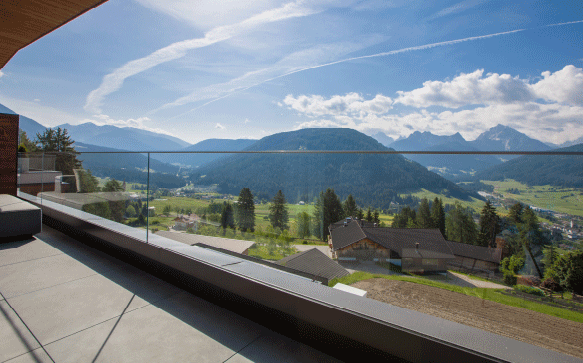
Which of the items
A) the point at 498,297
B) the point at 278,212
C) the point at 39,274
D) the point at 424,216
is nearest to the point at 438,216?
the point at 424,216

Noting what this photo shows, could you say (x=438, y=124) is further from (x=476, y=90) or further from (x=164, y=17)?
(x=164, y=17)

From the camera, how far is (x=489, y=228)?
1308 mm

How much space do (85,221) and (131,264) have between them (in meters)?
1.30

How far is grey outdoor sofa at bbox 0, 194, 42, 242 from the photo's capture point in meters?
3.74

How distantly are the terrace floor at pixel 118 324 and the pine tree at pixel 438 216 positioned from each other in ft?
3.13

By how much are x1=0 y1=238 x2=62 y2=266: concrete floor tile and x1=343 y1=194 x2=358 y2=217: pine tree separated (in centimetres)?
367

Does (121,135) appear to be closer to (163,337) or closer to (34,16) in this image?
(34,16)

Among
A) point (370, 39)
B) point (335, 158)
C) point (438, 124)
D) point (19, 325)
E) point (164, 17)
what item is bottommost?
point (19, 325)

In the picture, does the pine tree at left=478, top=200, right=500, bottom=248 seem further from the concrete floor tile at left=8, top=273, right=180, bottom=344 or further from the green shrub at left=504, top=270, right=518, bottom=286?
the concrete floor tile at left=8, top=273, right=180, bottom=344

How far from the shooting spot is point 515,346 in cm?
117

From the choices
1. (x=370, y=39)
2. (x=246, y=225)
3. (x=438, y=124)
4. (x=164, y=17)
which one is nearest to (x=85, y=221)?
(x=246, y=225)

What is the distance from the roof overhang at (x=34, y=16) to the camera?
9.83ft

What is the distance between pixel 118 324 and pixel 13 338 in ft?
1.91

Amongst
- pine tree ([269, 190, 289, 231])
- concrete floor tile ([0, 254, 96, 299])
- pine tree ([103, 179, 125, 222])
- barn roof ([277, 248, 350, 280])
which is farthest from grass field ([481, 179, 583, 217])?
pine tree ([103, 179, 125, 222])
